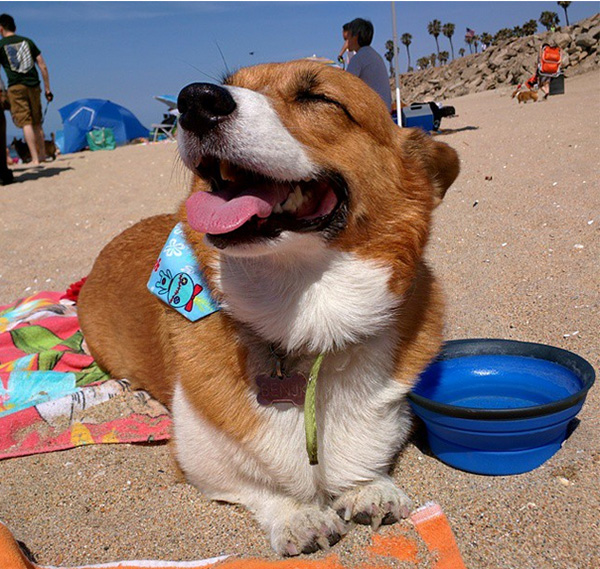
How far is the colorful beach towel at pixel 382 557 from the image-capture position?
5.88 ft

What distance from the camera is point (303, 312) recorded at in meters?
1.94

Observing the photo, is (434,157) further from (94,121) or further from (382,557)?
(94,121)

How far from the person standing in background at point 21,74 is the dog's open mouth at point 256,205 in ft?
28.9

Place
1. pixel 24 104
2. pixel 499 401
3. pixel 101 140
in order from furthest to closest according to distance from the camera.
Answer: pixel 101 140, pixel 24 104, pixel 499 401

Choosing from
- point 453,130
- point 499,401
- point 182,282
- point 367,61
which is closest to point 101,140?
point 453,130

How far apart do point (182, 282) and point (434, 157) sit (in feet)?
3.63

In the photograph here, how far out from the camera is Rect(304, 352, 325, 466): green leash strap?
73.9 inches

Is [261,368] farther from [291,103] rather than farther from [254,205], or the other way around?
[291,103]

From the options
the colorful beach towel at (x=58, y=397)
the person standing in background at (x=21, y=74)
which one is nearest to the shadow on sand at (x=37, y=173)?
the person standing in background at (x=21, y=74)

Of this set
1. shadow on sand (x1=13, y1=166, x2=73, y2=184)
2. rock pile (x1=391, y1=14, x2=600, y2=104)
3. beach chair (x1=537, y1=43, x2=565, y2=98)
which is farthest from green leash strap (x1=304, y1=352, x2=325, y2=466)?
rock pile (x1=391, y1=14, x2=600, y2=104)

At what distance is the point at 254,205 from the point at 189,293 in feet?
1.87

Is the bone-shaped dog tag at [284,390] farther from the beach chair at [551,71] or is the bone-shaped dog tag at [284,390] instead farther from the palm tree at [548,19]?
the palm tree at [548,19]

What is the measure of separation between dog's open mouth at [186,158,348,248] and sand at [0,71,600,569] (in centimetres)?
34

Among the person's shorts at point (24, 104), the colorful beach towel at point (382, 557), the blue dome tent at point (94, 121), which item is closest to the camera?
the colorful beach towel at point (382, 557)
